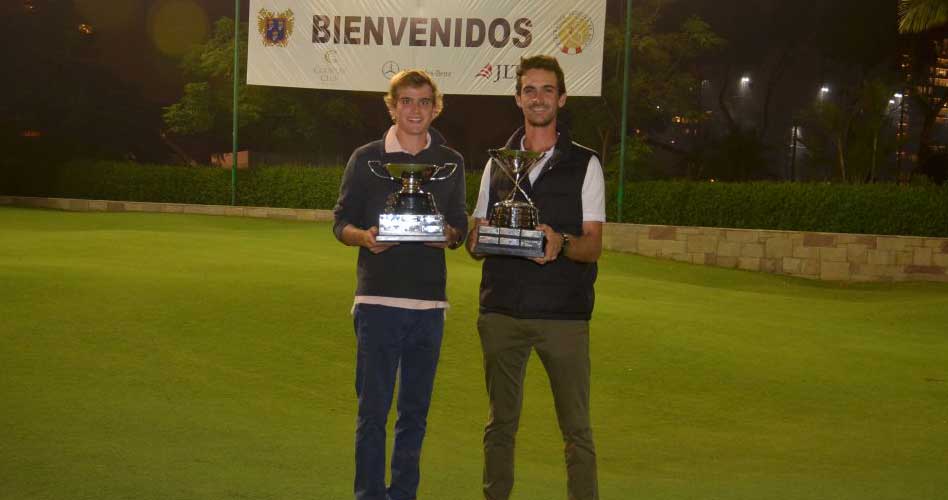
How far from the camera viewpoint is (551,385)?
5156 mm

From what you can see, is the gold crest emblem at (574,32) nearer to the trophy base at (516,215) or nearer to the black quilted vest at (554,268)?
the black quilted vest at (554,268)

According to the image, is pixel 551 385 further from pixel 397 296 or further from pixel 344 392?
pixel 344 392

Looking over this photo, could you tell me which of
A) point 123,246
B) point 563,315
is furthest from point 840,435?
point 123,246

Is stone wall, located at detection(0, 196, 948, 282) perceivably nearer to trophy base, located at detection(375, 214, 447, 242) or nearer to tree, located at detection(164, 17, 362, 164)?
tree, located at detection(164, 17, 362, 164)

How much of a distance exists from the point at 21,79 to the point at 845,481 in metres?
34.6

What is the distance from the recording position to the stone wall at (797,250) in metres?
22.2

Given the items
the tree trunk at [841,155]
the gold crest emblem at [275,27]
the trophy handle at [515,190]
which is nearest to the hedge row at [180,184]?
the gold crest emblem at [275,27]

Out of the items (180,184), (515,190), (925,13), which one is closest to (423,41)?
(180,184)

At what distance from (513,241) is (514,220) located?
0.10 metres

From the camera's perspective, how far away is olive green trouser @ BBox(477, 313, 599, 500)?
5125 millimetres

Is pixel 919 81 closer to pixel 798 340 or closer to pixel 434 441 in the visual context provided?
pixel 798 340

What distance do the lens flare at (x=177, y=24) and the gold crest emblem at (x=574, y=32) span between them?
19.1 metres

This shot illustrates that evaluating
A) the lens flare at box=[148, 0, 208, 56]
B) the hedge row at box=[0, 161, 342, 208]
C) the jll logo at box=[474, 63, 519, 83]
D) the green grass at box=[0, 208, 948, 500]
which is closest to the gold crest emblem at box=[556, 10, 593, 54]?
the jll logo at box=[474, 63, 519, 83]

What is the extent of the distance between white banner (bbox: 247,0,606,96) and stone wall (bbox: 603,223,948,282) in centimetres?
329
